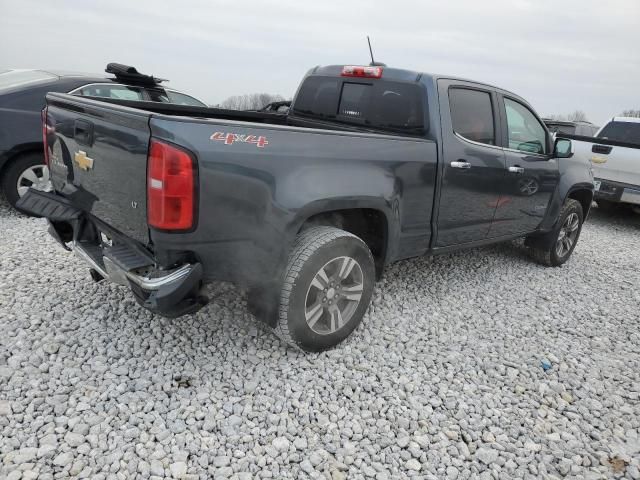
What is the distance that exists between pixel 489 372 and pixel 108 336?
2.48 meters

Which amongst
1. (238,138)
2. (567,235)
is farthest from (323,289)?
(567,235)

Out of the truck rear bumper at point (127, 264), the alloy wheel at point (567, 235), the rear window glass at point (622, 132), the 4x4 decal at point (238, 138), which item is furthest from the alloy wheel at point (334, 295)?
the rear window glass at point (622, 132)

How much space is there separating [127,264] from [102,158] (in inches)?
24.6

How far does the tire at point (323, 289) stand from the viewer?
2.72 meters

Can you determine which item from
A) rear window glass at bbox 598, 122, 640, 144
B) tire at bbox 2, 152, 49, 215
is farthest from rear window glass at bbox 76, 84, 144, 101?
rear window glass at bbox 598, 122, 640, 144

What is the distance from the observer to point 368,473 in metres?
2.17

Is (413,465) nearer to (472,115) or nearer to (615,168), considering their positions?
(472,115)

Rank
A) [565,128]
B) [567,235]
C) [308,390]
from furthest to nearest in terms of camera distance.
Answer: [565,128], [567,235], [308,390]

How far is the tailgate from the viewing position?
235 centimetres

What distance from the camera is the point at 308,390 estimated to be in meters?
2.69

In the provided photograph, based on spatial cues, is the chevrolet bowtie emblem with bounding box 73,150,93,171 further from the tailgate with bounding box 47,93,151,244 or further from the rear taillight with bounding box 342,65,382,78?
the rear taillight with bounding box 342,65,382,78

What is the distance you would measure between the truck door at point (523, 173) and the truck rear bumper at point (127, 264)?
2.85 m

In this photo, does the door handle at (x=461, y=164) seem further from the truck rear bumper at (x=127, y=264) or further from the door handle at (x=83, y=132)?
the door handle at (x=83, y=132)

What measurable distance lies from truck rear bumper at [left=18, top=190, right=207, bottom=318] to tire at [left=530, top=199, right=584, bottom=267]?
159 inches
